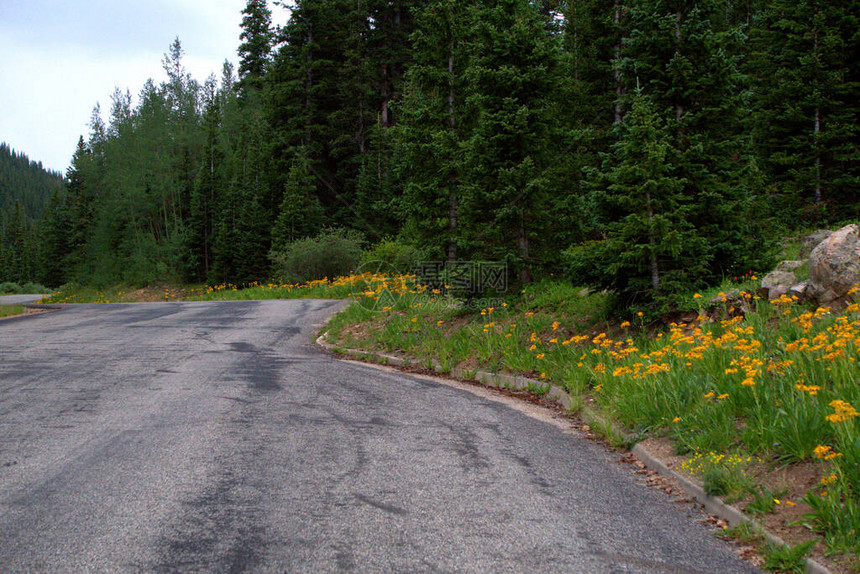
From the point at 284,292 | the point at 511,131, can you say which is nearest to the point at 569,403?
the point at 511,131

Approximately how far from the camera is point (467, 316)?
12703 mm

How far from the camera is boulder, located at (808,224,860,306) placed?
267 inches

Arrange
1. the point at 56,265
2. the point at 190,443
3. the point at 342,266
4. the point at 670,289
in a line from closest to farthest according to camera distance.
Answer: the point at 190,443, the point at 670,289, the point at 342,266, the point at 56,265

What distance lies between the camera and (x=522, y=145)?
12.6m

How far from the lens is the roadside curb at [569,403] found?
3.96m

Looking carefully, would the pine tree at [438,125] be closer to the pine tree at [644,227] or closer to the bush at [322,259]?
the pine tree at [644,227]

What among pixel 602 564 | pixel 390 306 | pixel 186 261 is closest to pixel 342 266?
pixel 390 306

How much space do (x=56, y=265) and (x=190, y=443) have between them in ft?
279

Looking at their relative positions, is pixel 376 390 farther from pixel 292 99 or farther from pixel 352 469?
pixel 292 99

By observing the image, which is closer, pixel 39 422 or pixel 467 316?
pixel 39 422

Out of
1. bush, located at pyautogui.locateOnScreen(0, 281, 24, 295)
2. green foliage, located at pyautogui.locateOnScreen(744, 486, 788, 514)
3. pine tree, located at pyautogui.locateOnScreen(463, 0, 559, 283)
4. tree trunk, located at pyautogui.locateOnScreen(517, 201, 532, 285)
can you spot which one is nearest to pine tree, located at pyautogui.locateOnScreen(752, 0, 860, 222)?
pine tree, located at pyautogui.locateOnScreen(463, 0, 559, 283)

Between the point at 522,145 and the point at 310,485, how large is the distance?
963 centimetres

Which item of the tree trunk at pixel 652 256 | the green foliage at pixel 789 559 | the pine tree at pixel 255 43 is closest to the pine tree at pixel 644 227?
the tree trunk at pixel 652 256

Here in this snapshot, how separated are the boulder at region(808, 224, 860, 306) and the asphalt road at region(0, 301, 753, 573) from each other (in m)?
3.56
